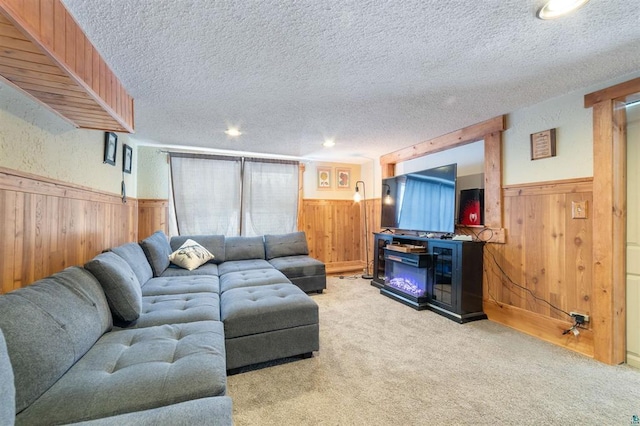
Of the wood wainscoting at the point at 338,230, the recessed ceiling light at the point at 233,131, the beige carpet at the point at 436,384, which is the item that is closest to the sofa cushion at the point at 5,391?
the beige carpet at the point at 436,384

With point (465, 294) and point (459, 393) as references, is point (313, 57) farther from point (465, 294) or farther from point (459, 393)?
point (465, 294)

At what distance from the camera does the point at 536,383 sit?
69.8 inches

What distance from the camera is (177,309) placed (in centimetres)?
191

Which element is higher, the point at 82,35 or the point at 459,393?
the point at 82,35

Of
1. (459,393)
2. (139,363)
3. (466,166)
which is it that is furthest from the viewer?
(466,166)

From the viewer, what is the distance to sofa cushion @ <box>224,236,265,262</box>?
392 cm

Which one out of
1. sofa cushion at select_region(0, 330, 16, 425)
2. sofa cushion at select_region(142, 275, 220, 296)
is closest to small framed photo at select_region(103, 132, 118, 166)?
sofa cushion at select_region(142, 275, 220, 296)

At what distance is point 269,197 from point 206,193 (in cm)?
101

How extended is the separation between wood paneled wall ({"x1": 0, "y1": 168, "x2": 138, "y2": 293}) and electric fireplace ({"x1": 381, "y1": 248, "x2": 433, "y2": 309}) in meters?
3.30

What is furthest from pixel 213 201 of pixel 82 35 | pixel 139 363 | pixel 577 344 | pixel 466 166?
pixel 577 344

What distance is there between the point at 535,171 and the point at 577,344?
1.52 meters

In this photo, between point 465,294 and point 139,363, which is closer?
point 139,363

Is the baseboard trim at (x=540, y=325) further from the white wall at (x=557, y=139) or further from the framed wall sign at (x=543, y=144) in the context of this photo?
the framed wall sign at (x=543, y=144)

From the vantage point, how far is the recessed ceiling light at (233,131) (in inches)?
128
